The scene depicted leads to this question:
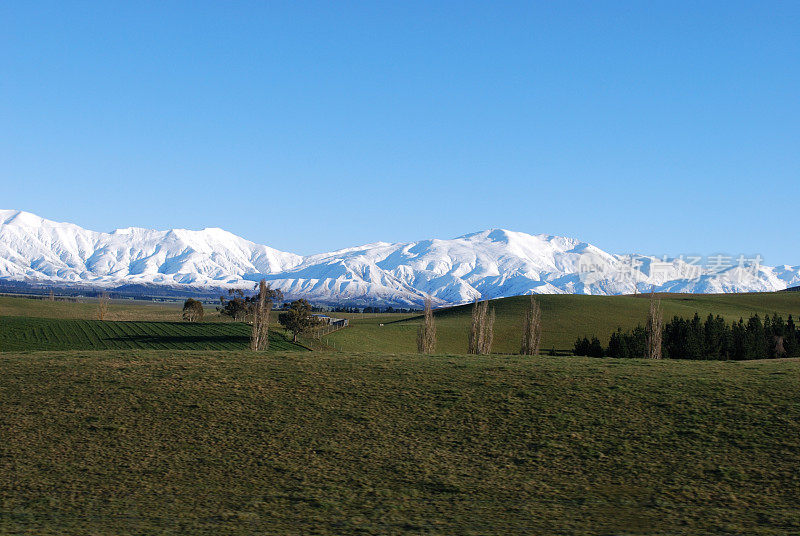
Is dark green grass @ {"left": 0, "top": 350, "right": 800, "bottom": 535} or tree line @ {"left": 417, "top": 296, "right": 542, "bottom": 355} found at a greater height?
tree line @ {"left": 417, "top": 296, "right": 542, "bottom": 355}

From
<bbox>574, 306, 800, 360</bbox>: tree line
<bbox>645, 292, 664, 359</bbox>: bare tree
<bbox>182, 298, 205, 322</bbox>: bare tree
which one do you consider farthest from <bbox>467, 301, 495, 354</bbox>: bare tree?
<bbox>182, 298, 205, 322</bbox>: bare tree

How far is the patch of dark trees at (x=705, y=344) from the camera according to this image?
8644 cm

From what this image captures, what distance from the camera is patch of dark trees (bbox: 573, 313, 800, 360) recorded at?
86438 mm

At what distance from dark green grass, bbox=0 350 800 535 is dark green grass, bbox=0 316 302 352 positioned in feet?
188

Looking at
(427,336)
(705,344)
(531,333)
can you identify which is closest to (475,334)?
(427,336)

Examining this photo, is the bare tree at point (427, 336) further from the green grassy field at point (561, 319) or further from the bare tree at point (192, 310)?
the bare tree at point (192, 310)

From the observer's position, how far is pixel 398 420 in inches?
1039

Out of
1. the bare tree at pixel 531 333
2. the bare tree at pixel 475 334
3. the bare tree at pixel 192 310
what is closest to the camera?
the bare tree at pixel 475 334

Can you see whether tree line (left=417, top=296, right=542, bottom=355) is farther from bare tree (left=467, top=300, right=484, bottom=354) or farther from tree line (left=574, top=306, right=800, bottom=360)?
tree line (left=574, top=306, right=800, bottom=360)

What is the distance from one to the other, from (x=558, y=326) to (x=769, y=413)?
104731 millimetres

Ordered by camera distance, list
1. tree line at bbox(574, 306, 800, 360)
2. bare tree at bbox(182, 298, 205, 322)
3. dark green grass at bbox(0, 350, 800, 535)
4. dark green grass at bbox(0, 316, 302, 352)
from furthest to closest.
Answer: bare tree at bbox(182, 298, 205, 322) → dark green grass at bbox(0, 316, 302, 352) → tree line at bbox(574, 306, 800, 360) → dark green grass at bbox(0, 350, 800, 535)

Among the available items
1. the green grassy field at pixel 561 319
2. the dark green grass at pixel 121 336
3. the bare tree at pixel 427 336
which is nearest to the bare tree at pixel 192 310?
the dark green grass at pixel 121 336

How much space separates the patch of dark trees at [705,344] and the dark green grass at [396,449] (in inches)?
2094

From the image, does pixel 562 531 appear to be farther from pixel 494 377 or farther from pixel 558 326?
pixel 558 326
